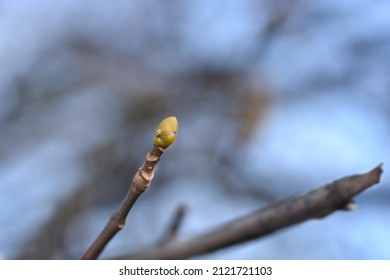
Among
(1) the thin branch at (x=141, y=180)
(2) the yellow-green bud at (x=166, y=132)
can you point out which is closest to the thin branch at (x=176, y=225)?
(1) the thin branch at (x=141, y=180)

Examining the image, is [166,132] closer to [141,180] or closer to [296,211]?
[141,180]

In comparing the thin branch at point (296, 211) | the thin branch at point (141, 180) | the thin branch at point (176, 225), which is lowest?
the thin branch at point (141, 180)

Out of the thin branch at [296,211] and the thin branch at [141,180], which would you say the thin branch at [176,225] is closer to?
the thin branch at [296,211]

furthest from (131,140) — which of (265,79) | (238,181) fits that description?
(265,79)

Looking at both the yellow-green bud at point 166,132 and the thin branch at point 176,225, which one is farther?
the thin branch at point 176,225

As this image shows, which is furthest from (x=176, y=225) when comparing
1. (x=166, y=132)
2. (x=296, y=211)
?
(x=166, y=132)
